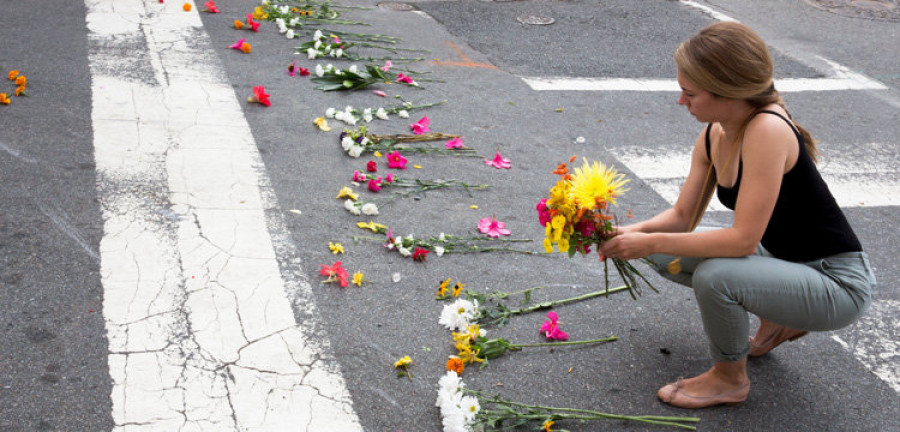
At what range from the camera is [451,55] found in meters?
7.00

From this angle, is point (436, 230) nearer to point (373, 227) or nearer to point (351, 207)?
point (373, 227)

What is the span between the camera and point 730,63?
2668 mm

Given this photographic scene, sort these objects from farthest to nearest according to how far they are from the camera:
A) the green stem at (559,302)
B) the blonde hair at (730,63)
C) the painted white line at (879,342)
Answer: the green stem at (559,302) → the painted white line at (879,342) → the blonde hair at (730,63)

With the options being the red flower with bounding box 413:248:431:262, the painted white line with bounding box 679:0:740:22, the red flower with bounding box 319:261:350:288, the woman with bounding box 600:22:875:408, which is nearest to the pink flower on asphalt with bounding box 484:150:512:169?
the red flower with bounding box 413:248:431:262

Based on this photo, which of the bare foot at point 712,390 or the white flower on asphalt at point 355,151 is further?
the white flower on asphalt at point 355,151

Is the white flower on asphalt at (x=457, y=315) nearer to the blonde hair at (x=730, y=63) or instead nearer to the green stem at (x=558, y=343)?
the green stem at (x=558, y=343)

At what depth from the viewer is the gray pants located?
279cm

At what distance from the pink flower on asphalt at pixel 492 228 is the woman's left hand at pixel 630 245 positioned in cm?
129

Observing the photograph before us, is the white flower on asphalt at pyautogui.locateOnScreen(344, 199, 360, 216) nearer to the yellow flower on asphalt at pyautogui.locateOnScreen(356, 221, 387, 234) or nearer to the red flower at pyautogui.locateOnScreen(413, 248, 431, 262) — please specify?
the yellow flower on asphalt at pyautogui.locateOnScreen(356, 221, 387, 234)

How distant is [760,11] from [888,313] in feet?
22.1

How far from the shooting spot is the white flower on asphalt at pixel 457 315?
3.33 metres

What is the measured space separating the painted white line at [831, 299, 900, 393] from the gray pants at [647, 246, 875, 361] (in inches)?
25.4

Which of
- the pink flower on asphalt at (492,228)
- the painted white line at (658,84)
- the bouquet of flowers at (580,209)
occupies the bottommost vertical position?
the painted white line at (658,84)

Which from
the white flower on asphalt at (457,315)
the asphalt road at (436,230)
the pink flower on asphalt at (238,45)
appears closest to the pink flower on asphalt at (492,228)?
the asphalt road at (436,230)
